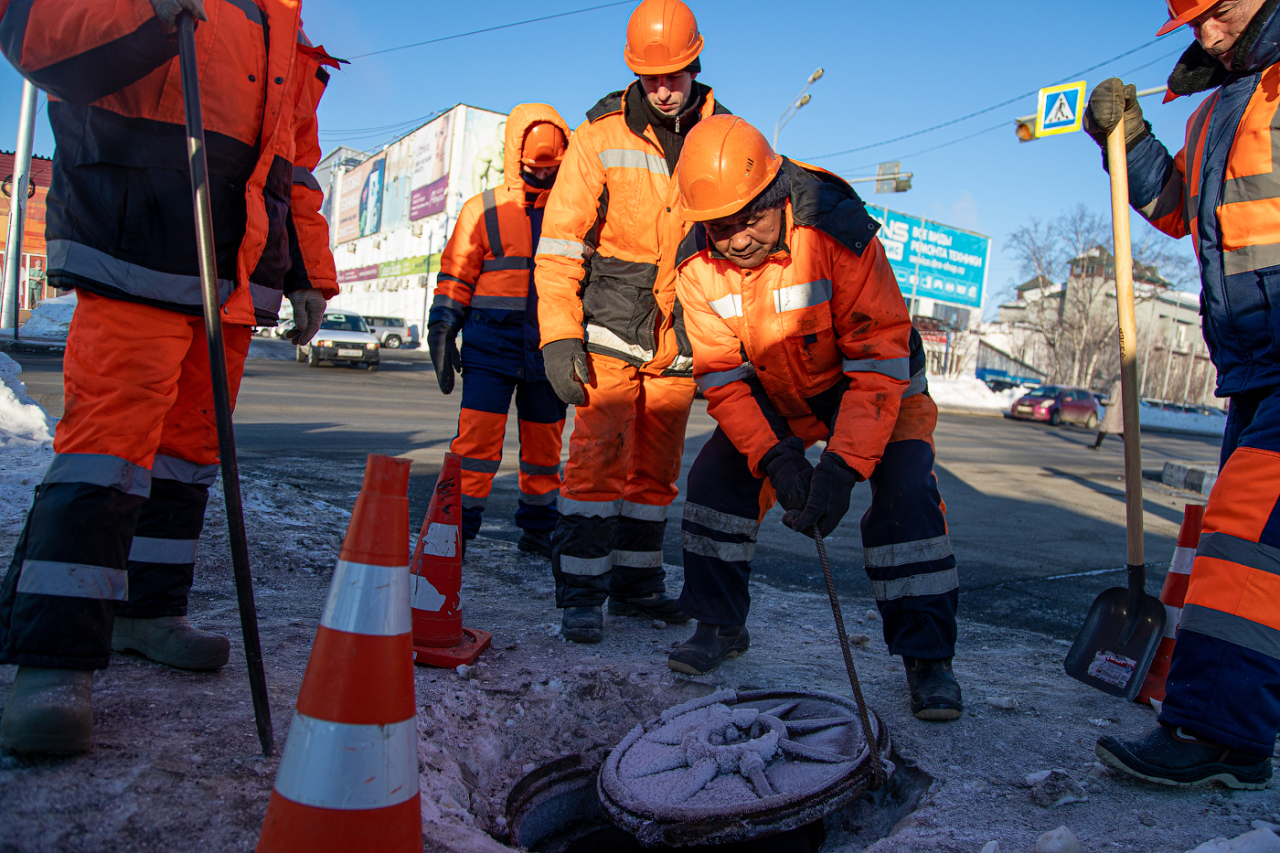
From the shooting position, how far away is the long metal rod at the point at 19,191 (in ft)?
43.7

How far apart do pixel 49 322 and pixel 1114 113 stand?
67.1ft

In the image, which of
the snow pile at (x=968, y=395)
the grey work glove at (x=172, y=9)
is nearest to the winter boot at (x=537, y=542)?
the grey work glove at (x=172, y=9)

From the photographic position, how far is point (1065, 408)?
2512 cm

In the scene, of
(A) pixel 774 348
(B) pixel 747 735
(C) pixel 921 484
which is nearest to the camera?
(B) pixel 747 735

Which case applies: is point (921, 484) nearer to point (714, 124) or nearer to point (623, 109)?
point (714, 124)

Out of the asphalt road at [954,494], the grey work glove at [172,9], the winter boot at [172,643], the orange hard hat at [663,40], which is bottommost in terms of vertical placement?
the asphalt road at [954,494]

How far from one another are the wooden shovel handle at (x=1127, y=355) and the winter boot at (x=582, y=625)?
1.73m

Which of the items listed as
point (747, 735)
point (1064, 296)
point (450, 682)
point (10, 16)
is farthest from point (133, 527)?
point (1064, 296)

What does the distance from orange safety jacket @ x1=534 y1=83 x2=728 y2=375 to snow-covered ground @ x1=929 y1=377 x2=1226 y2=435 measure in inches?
1146

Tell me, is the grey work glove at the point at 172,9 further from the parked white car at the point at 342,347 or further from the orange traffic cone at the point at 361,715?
the parked white car at the point at 342,347

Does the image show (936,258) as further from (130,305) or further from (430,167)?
(130,305)

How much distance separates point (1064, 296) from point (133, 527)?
165 ft

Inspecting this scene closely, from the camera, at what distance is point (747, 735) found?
7.49 ft

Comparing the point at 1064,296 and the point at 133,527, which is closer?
the point at 133,527
